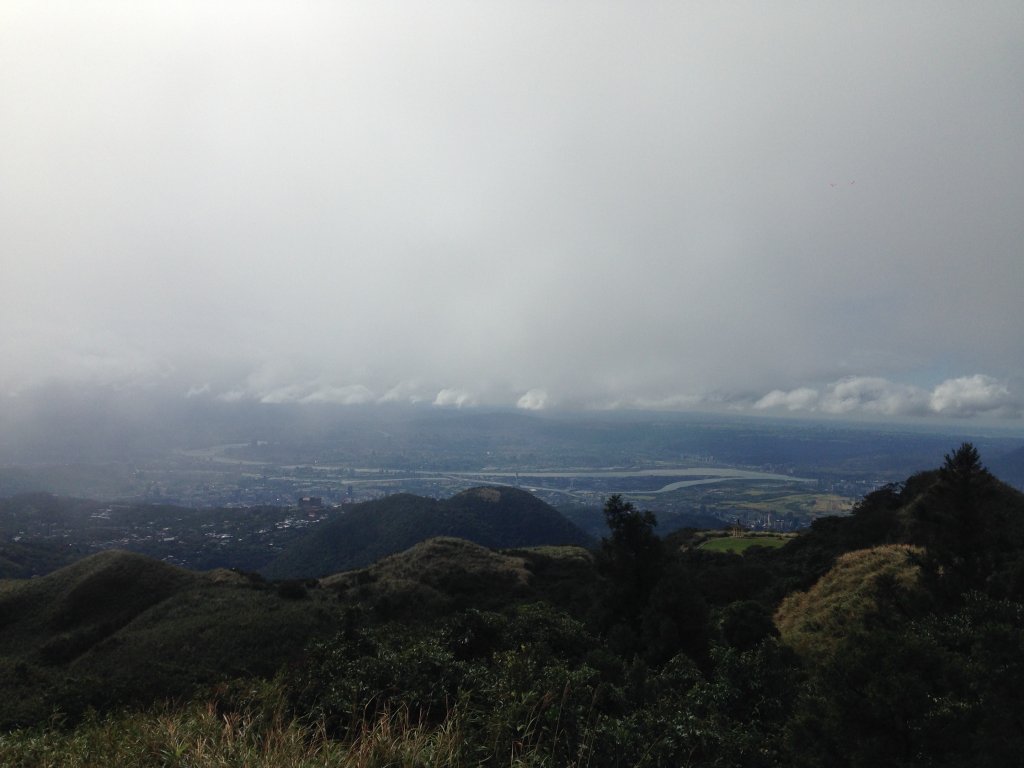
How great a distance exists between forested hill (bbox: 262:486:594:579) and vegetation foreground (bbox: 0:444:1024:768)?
48080mm

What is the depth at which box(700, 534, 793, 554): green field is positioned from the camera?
44.1m

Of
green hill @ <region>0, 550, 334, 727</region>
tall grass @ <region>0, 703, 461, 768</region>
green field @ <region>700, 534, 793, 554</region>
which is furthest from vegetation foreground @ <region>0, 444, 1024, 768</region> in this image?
green field @ <region>700, 534, 793, 554</region>

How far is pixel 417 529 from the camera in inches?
3378

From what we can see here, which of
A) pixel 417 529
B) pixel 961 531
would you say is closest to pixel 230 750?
pixel 961 531

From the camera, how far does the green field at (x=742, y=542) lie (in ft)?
145

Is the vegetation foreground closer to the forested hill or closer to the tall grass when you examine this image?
the tall grass

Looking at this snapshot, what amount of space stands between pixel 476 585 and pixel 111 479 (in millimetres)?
216720

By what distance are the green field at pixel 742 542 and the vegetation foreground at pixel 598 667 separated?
35.4 ft

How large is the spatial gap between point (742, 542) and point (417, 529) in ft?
180

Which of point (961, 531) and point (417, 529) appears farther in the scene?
point (417, 529)

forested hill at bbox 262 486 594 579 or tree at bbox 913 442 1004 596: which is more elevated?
tree at bbox 913 442 1004 596

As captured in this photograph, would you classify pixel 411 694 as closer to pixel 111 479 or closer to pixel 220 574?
pixel 220 574

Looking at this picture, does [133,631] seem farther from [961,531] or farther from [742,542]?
[742,542]

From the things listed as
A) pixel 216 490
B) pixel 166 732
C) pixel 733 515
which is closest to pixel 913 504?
pixel 166 732
